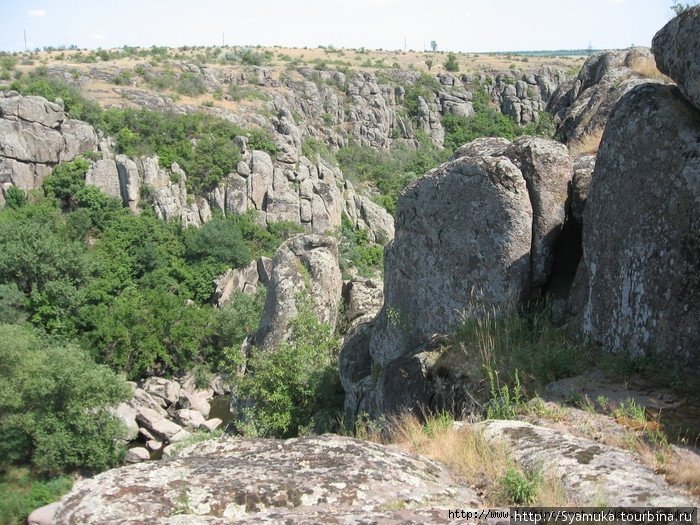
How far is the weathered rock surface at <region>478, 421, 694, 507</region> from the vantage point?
402 cm

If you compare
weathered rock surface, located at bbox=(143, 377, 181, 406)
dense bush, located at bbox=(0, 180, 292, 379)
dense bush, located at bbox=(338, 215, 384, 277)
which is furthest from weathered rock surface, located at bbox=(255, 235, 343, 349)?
dense bush, located at bbox=(338, 215, 384, 277)

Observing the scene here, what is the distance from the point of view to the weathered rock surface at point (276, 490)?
3930mm

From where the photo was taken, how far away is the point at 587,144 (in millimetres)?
10188

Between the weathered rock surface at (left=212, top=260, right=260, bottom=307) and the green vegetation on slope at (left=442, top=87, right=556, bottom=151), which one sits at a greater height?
the green vegetation on slope at (left=442, top=87, right=556, bottom=151)

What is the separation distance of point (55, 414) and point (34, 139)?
25689 mm

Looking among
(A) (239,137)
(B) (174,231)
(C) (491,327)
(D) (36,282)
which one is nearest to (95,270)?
(D) (36,282)

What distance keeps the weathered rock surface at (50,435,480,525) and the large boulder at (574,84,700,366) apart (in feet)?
9.90

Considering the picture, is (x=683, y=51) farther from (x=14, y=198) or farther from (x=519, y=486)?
(x=14, y=198)

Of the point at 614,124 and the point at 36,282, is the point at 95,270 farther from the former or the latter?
the point at 614,124

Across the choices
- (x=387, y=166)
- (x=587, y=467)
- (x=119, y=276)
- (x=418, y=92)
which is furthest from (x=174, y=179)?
(x=587, y=467)

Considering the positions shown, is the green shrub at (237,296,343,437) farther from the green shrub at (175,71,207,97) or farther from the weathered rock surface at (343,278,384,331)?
the green shrub at (175,71,207,97)

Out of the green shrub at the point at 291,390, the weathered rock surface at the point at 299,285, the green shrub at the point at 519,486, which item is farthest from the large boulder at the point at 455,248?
the weathered rock surface at the point at 299,285

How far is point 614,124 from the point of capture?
7.48 m

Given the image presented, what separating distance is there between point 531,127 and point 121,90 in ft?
144
